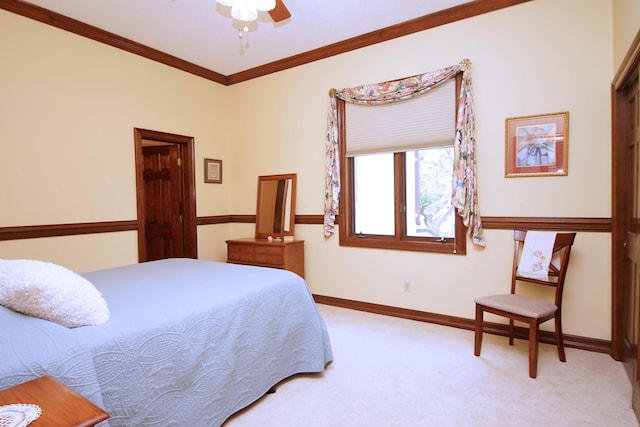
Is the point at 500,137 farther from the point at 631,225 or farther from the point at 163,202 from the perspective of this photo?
the point at 163,202

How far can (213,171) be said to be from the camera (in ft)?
15.5

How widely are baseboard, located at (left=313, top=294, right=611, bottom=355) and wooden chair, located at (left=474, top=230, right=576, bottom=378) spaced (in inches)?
8.7

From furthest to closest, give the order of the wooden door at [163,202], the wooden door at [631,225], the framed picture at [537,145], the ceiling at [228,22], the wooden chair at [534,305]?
the wooden door at [163,202] < the ceiling at [228,22] < the framed picture at [537,145] < the wooden chair at [534,305] < the wooden door at [631,225]

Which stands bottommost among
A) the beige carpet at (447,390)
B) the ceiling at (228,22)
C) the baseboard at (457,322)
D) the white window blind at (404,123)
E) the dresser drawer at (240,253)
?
the beige carpet at (447,390)

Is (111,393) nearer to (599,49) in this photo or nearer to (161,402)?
(161,402)

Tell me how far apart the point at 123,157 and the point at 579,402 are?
4.32m

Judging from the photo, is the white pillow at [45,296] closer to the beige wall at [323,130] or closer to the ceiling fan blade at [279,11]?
the beige wall at [323,130]

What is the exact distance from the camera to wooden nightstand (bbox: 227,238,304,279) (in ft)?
13.1

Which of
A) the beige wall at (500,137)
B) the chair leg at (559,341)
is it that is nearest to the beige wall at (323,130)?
the beige wall at (500,137)

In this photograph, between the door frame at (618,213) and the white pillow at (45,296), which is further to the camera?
the door frame at (618,213)

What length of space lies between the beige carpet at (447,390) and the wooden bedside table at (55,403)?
3.97 ft

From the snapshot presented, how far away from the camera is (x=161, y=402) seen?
5.10 feet

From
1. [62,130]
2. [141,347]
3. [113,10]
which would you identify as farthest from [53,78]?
[141,347]

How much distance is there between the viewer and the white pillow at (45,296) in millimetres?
1433
